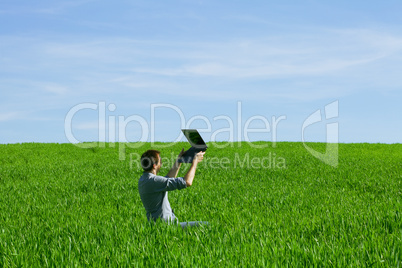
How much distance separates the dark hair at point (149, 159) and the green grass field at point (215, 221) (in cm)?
110

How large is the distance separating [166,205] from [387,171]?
16290 millimetres

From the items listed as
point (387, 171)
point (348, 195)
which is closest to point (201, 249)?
point (348, 195)

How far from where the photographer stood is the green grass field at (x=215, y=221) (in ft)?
18.0

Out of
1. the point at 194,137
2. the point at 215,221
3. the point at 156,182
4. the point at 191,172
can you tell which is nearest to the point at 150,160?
the point at 156,182

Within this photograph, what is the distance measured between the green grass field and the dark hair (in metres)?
1.10

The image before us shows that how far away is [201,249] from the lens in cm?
588

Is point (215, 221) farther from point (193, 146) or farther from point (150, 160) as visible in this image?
point (150, 160)

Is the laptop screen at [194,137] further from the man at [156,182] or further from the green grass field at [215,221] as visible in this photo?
the green grass field at [215,221]

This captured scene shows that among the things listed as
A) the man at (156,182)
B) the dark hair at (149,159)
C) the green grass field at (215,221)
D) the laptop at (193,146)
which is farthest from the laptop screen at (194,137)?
the green grass field at (215,221)

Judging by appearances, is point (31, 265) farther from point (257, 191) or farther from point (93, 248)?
point (257, 191)

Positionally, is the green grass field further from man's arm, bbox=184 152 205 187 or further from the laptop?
the laptop

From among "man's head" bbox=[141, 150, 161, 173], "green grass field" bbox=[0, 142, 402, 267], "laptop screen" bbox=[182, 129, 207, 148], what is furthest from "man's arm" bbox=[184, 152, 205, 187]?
"green grass field" bbox=[0, 142, 402, 267]

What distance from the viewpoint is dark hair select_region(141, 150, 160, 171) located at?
636 cm

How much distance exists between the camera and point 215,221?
7.58 meters
